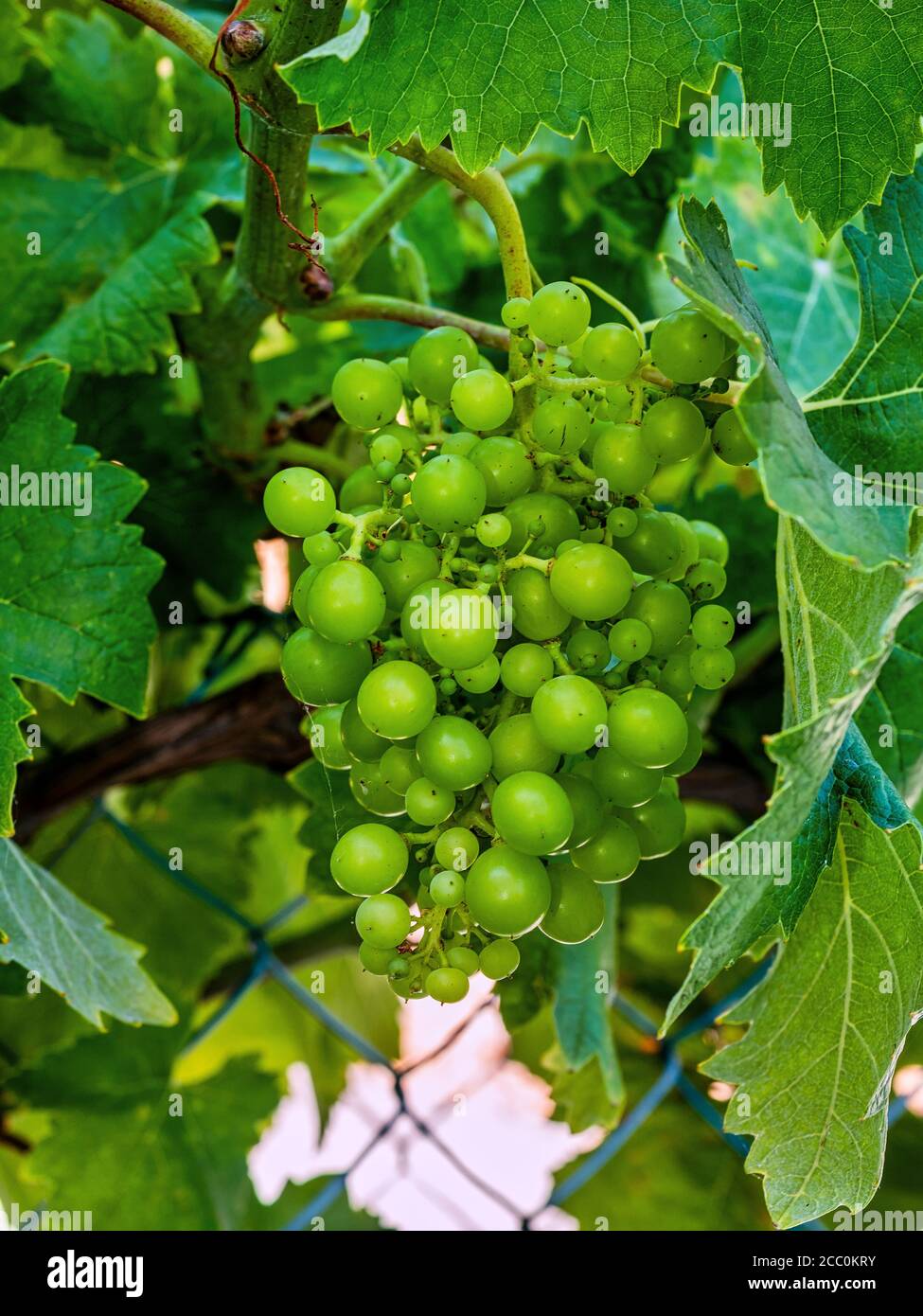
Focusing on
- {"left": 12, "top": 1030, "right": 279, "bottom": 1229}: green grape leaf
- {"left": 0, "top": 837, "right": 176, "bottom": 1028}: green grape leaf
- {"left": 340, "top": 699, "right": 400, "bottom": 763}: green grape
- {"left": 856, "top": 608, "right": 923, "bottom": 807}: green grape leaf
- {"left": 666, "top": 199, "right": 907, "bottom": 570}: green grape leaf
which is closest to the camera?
{"left": 666, "top": 199, "right": 907, "bottom": 570}: green grape leaf

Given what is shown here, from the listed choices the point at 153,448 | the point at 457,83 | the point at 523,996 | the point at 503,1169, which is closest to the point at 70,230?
the point at 153,448

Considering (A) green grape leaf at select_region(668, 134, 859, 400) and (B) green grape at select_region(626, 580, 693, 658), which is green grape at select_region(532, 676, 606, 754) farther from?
(A) green grape leaf at select_region(668, 134, 859, 400)

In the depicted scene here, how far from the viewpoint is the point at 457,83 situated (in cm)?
57

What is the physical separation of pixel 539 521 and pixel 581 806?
0.13 m

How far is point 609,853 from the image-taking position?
Answer: 0.55m

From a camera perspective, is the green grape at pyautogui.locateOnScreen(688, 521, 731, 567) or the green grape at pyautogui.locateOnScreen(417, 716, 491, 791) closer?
the green grape at pyautogui.locateOnScreen(417, 716, 491, 791)

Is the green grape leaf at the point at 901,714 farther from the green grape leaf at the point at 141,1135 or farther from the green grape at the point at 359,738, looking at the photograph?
the green grape leaf at the point at 141,1135

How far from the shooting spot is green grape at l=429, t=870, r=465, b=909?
0.51m

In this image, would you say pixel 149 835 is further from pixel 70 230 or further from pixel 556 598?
pixel 556 598

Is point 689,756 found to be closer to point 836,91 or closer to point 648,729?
point 648,729

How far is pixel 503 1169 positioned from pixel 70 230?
89cm

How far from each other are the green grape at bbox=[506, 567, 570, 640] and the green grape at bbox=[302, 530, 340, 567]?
0.26 ft

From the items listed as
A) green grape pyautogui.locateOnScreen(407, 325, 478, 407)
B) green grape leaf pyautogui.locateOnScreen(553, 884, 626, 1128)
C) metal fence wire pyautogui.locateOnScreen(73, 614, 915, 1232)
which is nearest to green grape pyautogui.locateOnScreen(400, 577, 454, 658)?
green grape pyautogui.locateOnScreen(407, 325, 478, 407)

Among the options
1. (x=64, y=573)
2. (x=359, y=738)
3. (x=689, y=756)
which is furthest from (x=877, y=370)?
(x=64, y=573)
